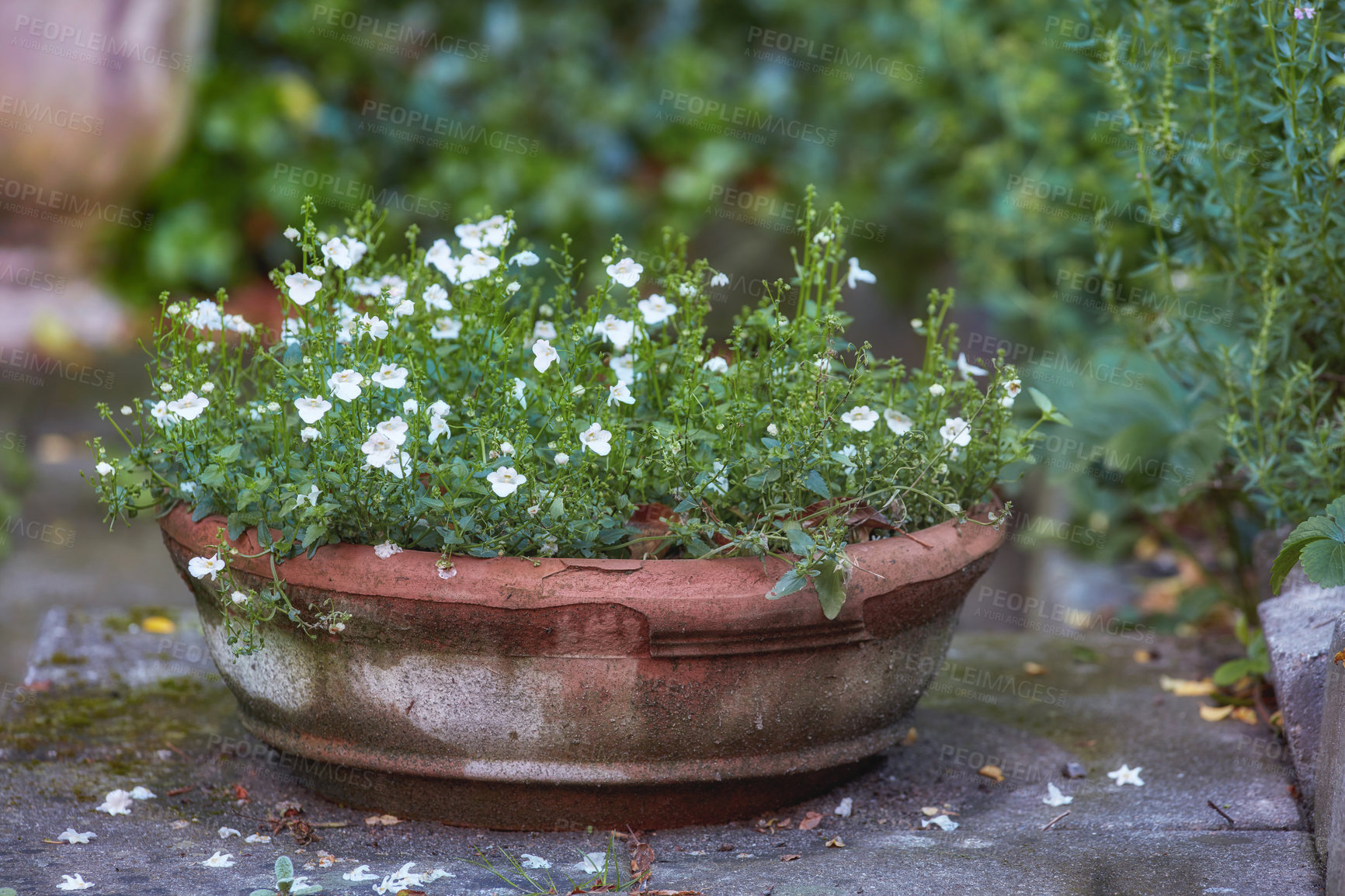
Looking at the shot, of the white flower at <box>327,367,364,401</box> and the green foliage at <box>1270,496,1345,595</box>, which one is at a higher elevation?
the white flower at <box>327,367,364,401</box>

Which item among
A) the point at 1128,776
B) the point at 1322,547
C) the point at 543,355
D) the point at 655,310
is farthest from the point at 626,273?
the point at 1128,776

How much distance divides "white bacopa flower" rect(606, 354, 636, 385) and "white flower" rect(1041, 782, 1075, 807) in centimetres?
96

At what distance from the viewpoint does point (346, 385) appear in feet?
5.09

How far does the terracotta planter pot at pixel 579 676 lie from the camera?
1602 millimetres

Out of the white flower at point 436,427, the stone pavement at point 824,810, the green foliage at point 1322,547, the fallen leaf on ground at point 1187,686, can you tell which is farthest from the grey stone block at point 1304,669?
the white flower at point 436,427

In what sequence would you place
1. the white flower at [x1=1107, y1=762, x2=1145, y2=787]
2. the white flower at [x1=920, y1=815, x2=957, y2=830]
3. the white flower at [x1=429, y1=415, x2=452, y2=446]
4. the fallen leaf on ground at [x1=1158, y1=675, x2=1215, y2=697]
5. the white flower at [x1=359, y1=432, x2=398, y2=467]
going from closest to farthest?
1. the white flower at [x1=359, y1=432, x2=398, y2=467]
2. the white flower at [x1=429, y1=415, x2=452, y2=446]
3. the white flower at [x1=920, y1=815, x2=957, y2=830]
4. the white flower at [x1=1107, y1=762, x2=1145, y2=787]
5. the fallen leaf on ground at [x1=1158, y1=675, x2=1215, y2=697]

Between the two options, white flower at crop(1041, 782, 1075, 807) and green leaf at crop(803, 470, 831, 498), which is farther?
white flower at crop(1041, 782, 1075, 807)

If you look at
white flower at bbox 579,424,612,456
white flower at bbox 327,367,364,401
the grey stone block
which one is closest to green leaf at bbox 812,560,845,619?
white flower at bbox 579,424,612,456

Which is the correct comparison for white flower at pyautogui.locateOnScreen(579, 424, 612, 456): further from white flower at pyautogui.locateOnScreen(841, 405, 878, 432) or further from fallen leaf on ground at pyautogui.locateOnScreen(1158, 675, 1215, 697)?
fallen leaf on ground at pyautogui.locateOnScreen(1158, 675, 1215, 697)

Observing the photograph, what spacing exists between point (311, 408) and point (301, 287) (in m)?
0.20

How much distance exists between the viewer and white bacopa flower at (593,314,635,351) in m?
1.77

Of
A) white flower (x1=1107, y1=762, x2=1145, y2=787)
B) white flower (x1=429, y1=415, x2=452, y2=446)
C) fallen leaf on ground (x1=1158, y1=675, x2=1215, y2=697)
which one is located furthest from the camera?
fallen leaf on ground (x1=1158, y1=675, x2=1215, y2=697)

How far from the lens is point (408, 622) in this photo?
1616 mm

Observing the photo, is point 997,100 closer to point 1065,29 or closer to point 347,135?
point 1065,29
